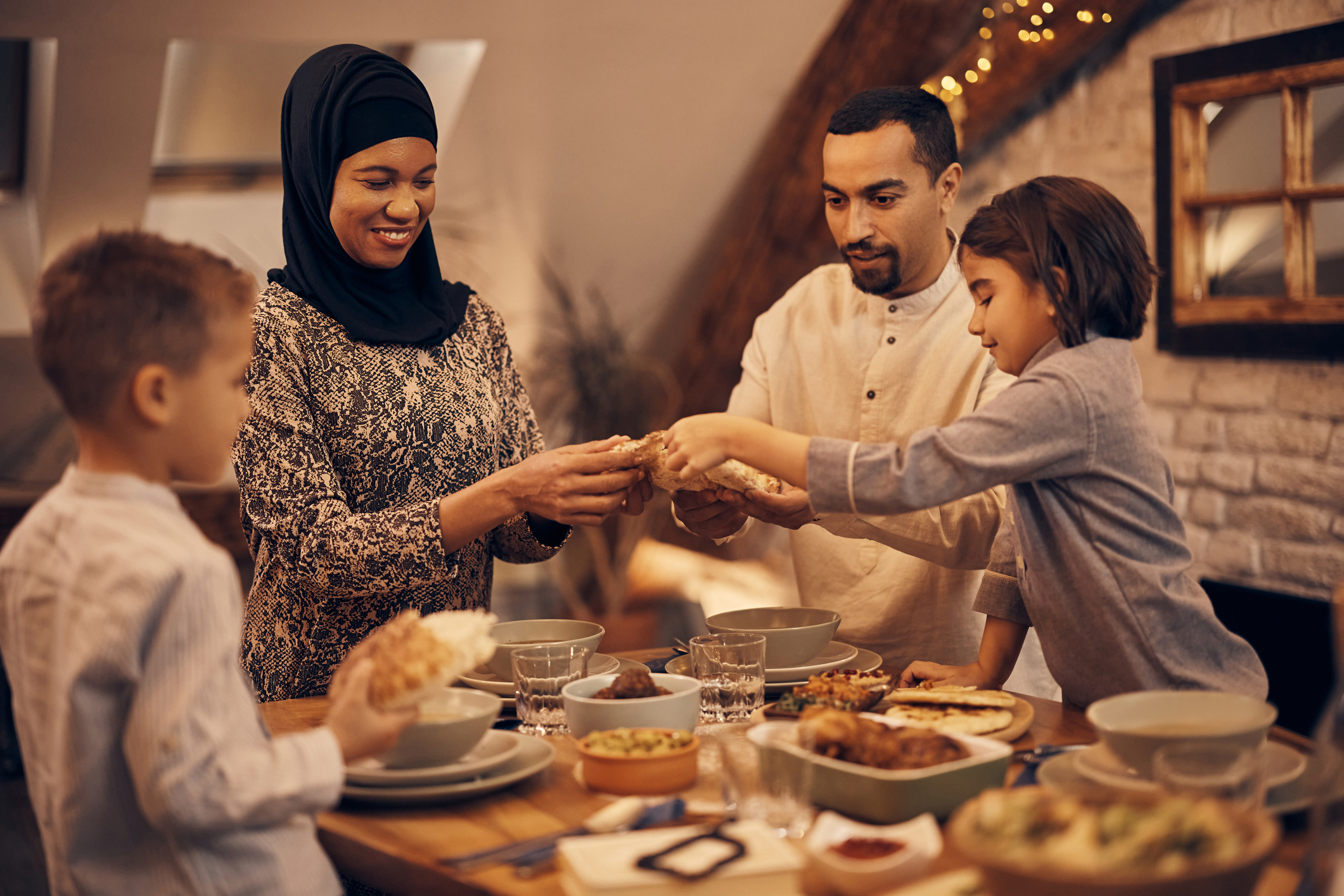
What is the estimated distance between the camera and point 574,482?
2.01m

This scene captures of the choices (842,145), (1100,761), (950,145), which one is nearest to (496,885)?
(1100,761)

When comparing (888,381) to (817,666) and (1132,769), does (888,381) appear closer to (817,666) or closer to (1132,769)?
(817,666)

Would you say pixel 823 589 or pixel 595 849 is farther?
pixel 823 589

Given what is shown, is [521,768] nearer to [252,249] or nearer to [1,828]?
[1,828]

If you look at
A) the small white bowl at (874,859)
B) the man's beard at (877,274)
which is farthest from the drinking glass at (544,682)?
the man's beard at (877,274)

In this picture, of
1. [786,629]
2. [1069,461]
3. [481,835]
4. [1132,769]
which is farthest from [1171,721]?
[481,835]

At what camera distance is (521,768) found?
1.45 meters

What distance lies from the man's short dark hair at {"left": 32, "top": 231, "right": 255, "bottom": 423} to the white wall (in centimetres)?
271

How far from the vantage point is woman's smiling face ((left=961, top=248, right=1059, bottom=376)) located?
178 centimetres

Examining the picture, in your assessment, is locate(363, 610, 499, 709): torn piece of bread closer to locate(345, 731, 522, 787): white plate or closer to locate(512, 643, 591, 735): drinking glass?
locate(345, 731, 522, 787): white plate

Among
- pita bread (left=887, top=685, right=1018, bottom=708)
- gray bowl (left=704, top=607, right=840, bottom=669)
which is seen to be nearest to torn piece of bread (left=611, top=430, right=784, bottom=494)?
gray bowl (left=704, top=607, right=840, bottom=669)

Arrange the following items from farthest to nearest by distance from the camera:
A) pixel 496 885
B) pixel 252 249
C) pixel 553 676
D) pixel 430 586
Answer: pixel 252 249 → pixel 430 586 → pixel 553 676 → pixel 496 885

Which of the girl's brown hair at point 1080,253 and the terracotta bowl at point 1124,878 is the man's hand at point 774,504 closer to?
the girl's brown hair at point 1080,253

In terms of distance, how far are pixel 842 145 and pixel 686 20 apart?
214cm
